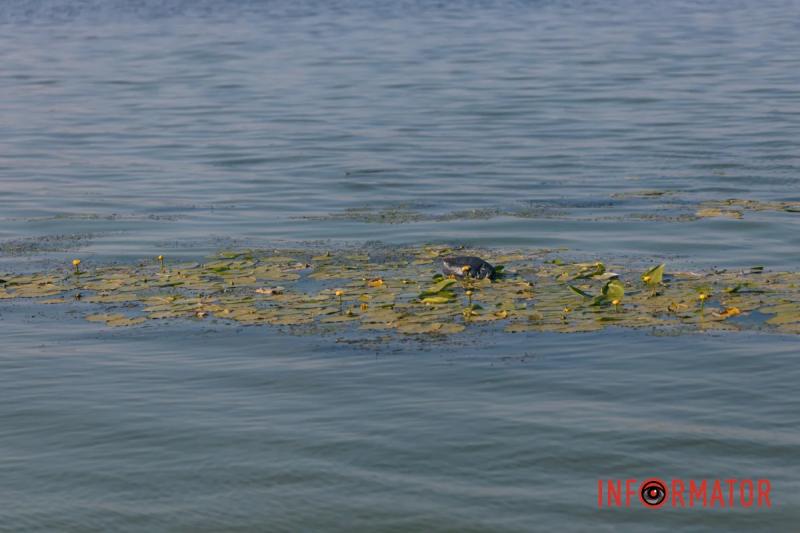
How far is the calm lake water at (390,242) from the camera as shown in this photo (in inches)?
280

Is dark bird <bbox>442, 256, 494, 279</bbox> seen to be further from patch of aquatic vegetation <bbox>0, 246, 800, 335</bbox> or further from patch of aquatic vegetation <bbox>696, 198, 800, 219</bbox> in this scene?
patch of aquatic vegetation <bbox>696, 198, 800, 219</bbox>

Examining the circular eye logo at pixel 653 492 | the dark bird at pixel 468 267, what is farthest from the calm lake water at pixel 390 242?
the dark bird at pixel 468 267

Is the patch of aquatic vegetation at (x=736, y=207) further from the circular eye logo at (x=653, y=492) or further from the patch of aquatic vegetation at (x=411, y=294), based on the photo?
the circular eye logo at (x=653, y=492)

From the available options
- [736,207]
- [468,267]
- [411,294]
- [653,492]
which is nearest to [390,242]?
[468,267]

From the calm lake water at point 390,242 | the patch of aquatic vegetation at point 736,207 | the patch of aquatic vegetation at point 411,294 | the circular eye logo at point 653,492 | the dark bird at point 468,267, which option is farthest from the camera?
the patch of aquatic vegetation at point 736,207

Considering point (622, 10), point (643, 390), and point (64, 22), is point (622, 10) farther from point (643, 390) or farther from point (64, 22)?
point (643, 390)

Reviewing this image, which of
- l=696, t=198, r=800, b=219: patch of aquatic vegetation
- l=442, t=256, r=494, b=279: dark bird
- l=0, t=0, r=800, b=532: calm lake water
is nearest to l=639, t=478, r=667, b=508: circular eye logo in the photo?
l=0, t=0, r=800, b=532: calm lake water

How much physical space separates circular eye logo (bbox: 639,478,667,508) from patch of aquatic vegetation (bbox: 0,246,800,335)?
2.40 metres

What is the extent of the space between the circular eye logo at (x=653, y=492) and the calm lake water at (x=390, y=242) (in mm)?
118

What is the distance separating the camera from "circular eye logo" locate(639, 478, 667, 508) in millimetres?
6793

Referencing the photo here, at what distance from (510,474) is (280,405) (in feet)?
5.35

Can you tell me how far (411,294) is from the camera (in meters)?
10.2

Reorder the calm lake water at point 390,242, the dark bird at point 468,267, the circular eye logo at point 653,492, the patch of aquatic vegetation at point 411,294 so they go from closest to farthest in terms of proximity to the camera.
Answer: the circular eye logo at point 653,492 < the calm lake water at point 390,242 < the patch of aquatic vegetation at point 411,294 < the dark bird at point 468,267

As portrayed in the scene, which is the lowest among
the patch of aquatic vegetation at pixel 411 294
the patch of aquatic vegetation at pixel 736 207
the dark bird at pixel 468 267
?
the patch of aquatic vegetation at pixel 736 207
